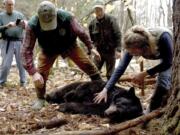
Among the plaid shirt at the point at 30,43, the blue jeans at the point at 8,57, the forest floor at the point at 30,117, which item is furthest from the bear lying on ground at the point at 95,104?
the blue jeans at the point at 8,57

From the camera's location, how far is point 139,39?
13.8ft

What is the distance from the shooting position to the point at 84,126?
4555mm

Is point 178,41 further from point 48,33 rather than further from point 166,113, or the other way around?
point 48,33

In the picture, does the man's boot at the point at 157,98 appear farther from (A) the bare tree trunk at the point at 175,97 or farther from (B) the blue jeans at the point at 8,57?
(B) the blue jeans at the point at 8,57

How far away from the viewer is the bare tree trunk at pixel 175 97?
3.42 meters

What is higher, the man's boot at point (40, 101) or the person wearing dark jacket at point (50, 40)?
the person wearing dark jacket at point (50, 40)

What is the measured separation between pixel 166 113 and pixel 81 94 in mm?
2631

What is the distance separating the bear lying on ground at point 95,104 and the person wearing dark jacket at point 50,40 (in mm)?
347

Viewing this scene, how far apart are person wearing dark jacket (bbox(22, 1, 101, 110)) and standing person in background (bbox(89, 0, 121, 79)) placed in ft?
6.42

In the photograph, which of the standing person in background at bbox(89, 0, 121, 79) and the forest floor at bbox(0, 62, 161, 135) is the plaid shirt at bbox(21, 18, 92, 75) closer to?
the forest floor at bbox(0, 62, 161, 135)

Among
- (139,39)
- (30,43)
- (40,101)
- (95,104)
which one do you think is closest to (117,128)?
(139,39)

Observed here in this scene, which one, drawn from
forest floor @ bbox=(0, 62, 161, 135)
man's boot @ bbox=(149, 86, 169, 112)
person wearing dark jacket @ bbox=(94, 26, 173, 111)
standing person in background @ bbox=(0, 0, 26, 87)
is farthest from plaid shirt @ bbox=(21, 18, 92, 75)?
standing person in background @ bbox=(0, 0, 26, 87)

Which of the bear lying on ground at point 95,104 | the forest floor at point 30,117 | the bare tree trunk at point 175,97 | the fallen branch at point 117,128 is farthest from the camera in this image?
the bear lying on ground at point 95,104

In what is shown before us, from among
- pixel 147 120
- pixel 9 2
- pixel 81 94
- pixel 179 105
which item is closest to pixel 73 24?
pixel 81 94
